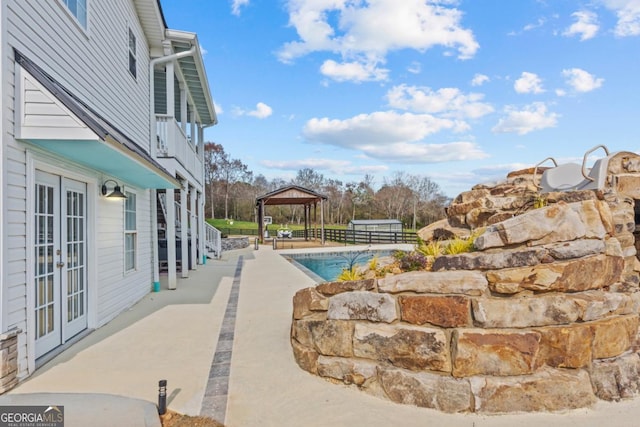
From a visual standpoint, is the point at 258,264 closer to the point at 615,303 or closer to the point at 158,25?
the point at 158,25

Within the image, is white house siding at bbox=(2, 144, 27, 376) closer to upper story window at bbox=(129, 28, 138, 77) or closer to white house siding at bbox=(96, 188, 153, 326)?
white house siding at bbox=(96, 188, 153, 326)

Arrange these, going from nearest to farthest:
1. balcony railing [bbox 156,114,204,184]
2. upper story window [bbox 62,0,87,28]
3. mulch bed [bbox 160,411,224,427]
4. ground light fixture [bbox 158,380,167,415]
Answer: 1. mulch bed [bbox 160,411,224,427]
2. ground light fixture [bbox 158,380,167,415]
3. upper story window [bbox 62,0,87,28]
4. balcony railing [bbox 156,114,204,184]

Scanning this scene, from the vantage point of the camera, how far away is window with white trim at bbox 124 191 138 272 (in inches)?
266

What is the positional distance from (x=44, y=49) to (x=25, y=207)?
1839 millimetres

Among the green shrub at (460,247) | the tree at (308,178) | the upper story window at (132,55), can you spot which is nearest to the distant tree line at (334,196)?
the tree at (308,178)

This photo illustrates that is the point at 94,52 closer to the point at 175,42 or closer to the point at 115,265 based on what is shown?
the point at 115,265

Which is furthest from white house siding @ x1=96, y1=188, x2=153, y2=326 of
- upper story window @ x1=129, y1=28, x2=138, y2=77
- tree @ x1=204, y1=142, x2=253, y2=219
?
tree @ x1=204, y1=142, x2=253, y2=219

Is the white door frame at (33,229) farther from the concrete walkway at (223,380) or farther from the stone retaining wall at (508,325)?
the stone retaining wall at (508,325)

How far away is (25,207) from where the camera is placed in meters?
3.58

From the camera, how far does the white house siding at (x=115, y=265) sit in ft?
18.1

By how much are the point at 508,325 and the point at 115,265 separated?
5.90 metres

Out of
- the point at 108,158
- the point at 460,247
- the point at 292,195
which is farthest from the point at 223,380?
the point at 292,195

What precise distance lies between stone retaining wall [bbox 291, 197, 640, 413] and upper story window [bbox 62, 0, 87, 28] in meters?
5.28

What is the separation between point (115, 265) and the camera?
6.07m
